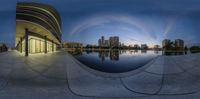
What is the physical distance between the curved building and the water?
333 millimetres

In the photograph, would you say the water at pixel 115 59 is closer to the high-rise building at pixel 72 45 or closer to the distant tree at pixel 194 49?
the high-rise building at pixel 72 45

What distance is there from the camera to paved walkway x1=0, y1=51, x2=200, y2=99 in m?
2.93

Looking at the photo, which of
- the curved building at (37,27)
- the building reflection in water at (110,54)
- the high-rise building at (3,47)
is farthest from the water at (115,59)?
the high-rise building at (3,47)

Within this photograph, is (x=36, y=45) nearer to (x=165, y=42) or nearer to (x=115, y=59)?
(x=115, y=59)

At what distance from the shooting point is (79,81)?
3.09m

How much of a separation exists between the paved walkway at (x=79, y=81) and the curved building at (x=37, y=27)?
0.35 metres

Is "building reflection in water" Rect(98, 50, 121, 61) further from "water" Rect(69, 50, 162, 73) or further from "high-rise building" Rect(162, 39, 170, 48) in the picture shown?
"high-rise building" Rect(162, 39, 170, 48)

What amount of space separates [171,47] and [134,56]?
1.41ft

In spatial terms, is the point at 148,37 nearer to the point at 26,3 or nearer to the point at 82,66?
the point at 82,66

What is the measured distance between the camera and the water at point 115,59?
251cm

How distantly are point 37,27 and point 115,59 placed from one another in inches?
32.3

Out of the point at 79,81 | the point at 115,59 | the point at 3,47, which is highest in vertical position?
the point at 3,47

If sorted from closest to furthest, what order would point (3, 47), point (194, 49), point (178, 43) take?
point (178, 43)
point (194, 49)
point (3, 47)

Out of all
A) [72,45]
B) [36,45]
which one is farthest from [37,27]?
[72,45]
